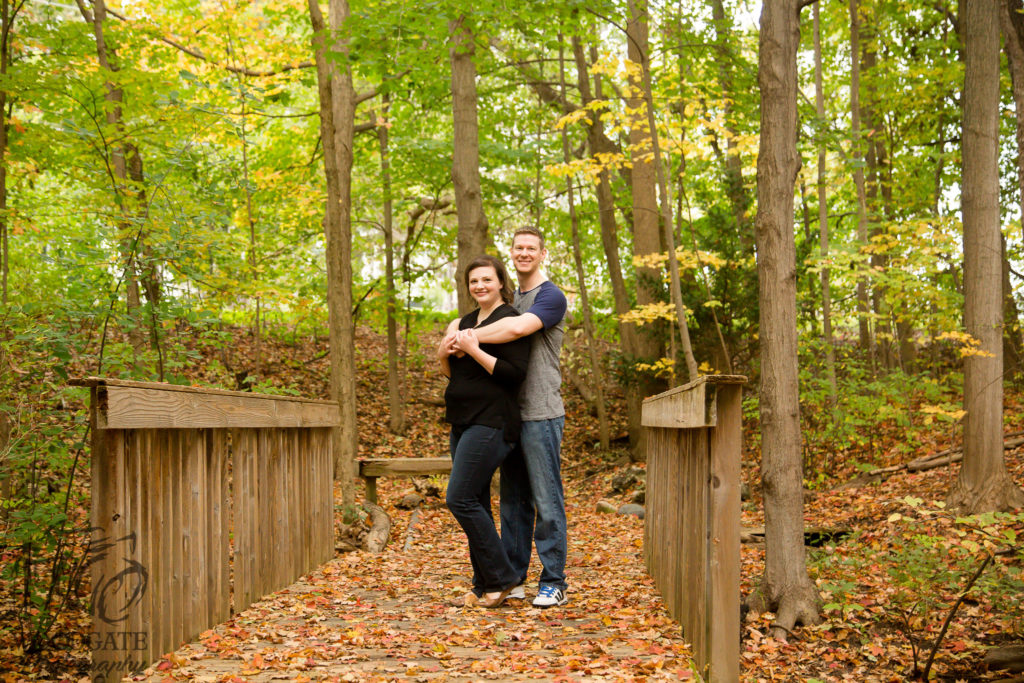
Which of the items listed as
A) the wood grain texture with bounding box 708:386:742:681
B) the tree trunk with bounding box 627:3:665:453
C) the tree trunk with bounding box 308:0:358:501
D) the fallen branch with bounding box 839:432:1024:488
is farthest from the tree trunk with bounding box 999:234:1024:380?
the wood grain texture with bounding box 708:386:742:681

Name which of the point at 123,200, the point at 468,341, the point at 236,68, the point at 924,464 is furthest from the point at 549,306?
the point at 236,68

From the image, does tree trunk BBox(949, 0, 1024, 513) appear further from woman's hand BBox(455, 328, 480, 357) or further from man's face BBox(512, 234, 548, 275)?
woman's hand BBox(455, 328, 480, 357)

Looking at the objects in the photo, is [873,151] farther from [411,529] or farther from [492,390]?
[492,390]

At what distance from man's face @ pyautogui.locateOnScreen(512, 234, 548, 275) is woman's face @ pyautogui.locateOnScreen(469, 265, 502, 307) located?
153 mm

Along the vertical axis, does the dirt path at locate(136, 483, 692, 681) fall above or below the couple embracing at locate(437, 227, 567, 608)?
Result: below

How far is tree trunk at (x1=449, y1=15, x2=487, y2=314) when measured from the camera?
9.10 m

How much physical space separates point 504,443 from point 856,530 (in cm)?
397

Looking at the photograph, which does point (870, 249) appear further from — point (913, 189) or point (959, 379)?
point (913, 189)

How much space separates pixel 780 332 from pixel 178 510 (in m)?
3.42

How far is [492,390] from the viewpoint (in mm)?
4449

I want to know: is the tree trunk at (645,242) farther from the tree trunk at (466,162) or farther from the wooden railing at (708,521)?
the wooden railing at (708,521)

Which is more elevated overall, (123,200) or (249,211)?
(249,211)

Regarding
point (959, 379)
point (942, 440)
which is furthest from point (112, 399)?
point (959, 379)

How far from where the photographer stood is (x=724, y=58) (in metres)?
11.9
